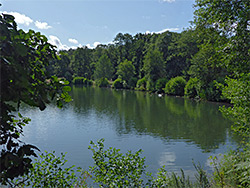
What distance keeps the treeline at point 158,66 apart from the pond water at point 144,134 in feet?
12.9

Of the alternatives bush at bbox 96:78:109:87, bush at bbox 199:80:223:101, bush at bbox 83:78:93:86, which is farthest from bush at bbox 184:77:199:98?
bush at bbox 83:78:93:86

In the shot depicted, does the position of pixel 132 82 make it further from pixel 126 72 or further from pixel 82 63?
pixel 82 63

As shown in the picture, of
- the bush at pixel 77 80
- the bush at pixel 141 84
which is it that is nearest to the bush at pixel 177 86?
the bush at pixel 141 84

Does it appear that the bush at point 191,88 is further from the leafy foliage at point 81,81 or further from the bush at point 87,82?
the leafy foliage at point 81,81

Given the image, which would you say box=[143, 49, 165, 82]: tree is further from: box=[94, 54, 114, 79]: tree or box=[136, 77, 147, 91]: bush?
box=[94, 54, 114, 79]: tree

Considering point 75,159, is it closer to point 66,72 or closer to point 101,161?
point 101,161

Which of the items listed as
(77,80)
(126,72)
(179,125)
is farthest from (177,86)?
(77,80)

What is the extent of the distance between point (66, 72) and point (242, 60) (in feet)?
258

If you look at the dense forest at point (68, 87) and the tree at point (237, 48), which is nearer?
the dense forest at point (68, 87)

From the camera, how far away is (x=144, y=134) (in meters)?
16.9

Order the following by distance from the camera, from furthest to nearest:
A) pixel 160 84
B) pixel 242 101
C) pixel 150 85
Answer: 1. pixel 150 85
2. pixel 160 84
3. pixel 242 101

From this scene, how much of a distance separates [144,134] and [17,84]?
15566 millimetres

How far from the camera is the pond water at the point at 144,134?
12.3 metres

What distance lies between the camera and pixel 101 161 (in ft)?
17.7
